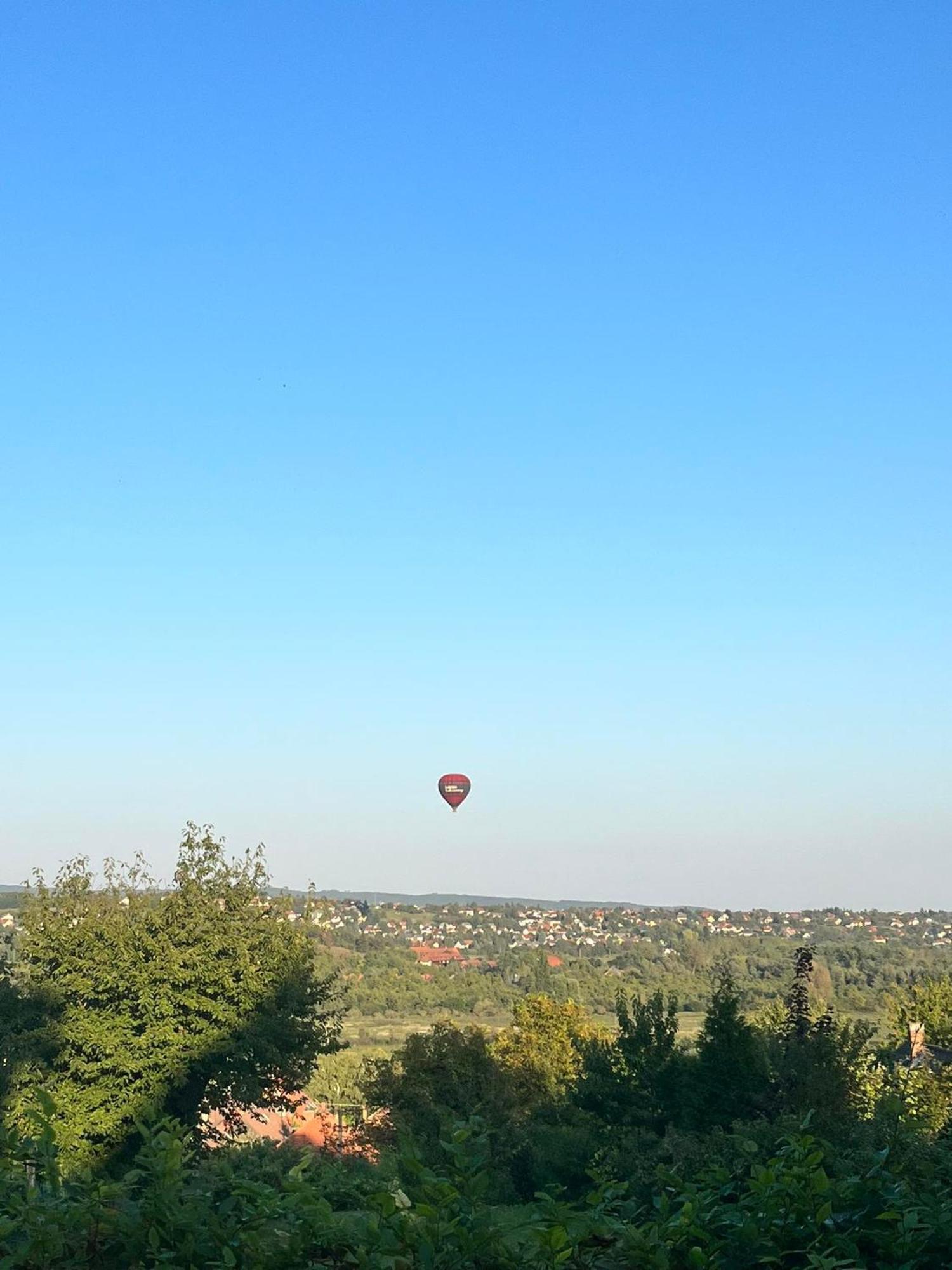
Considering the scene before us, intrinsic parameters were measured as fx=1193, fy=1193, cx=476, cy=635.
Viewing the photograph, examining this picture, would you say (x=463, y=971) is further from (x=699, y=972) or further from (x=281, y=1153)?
(x=281, y=1153)

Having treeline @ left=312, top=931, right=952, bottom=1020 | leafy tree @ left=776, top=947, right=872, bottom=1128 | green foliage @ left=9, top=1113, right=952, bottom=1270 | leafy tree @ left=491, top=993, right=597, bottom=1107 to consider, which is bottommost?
treeline @ left=312, top=931, right=952, bottom=1020

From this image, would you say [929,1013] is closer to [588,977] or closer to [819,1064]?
[819,1064]

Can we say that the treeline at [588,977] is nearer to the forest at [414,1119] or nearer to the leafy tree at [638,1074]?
the forest at [414,1119]

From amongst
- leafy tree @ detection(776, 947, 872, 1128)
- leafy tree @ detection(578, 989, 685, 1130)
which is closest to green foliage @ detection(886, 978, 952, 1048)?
leafy tree @ detection(776, 947, 872, 1128)

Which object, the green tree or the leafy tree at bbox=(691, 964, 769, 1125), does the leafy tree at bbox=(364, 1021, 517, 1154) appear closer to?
the green tree

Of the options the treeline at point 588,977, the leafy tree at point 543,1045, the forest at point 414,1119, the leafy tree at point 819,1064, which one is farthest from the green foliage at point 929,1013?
the treeline at point 588,977

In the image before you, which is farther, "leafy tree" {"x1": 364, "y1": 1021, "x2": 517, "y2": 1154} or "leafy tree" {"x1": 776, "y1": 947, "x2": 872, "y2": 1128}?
"leafy tree" {"x1": 364, "y1": 1021, "x2": 517, "y2": 1154}

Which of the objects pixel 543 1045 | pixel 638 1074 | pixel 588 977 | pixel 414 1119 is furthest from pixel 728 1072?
pixel 588 977
